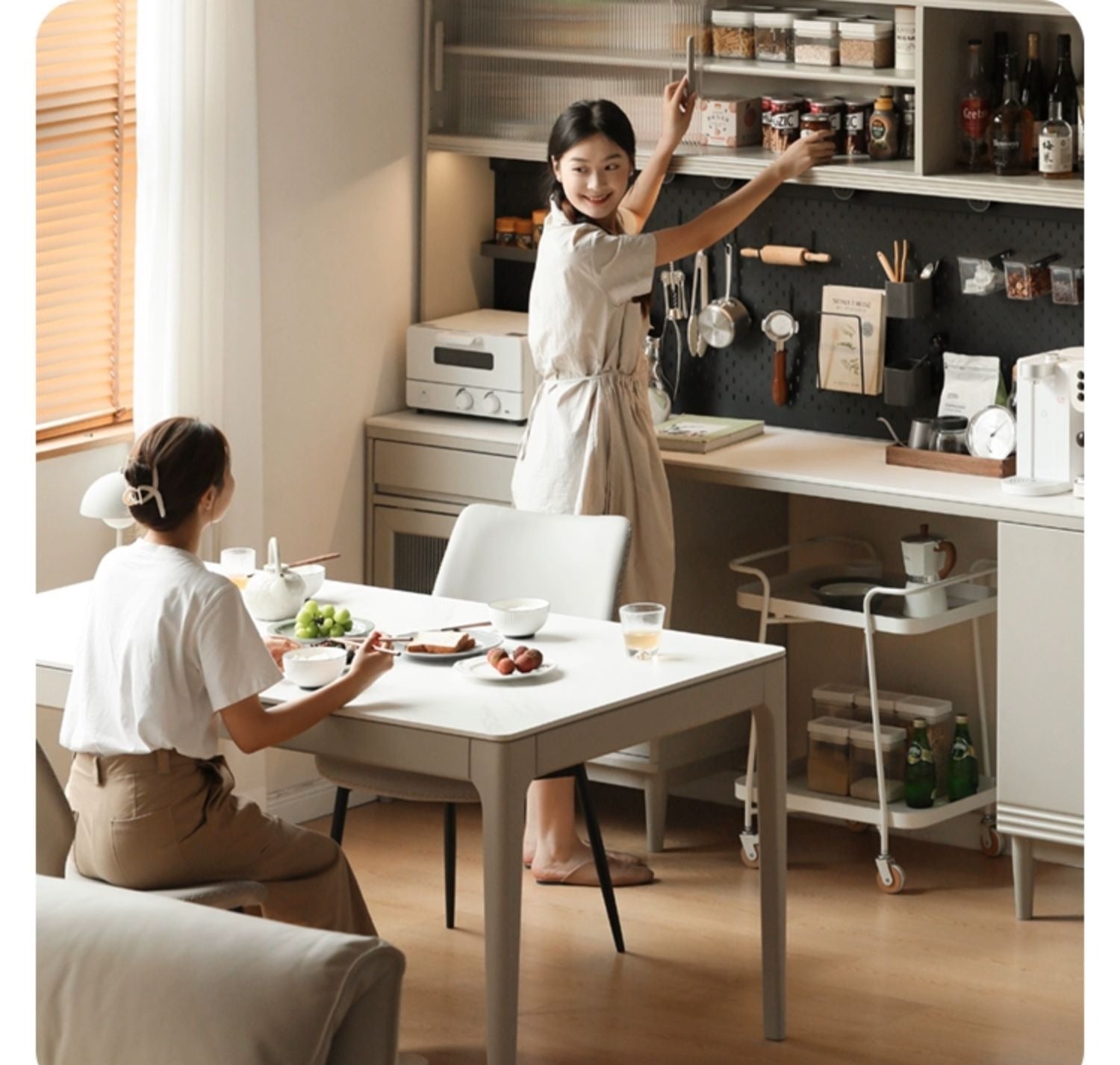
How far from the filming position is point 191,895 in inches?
132

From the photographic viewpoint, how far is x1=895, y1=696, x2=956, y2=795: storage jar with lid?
4.95 m

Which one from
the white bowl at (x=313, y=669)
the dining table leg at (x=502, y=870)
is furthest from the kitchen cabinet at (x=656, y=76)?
the dining table leg at (x=502, y=870)

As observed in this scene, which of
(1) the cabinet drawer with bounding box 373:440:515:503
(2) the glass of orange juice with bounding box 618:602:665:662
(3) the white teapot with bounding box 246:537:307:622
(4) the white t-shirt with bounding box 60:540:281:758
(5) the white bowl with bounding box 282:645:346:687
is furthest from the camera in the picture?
(1) the cabinet drawer with bounding box 373:440:515:503

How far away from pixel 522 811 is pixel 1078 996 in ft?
4.57

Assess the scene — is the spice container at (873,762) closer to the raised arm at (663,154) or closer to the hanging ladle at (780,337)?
the hanging ladle at (780,337)

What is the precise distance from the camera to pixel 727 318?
5297mm

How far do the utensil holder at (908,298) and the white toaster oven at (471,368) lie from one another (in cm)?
86

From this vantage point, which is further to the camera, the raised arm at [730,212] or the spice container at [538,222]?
the spice container at [538,222]

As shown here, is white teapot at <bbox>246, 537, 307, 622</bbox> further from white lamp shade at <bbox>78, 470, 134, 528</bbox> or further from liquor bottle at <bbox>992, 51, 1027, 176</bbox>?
liquor bottle at <bbox>992, 51, 1027, 176</bbox>

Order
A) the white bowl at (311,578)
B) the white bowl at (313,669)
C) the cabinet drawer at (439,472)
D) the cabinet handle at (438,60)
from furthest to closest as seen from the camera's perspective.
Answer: the cabinet handle at (438,60) → the cabinet drawer at (439,472) → the white bowl at (311,578) → the white bowl at (313,669)

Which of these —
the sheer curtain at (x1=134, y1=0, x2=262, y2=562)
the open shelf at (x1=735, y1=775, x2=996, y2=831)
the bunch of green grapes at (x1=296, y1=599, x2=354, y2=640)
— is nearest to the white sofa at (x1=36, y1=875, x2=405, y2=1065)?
the bunch of green grapes at (x1=296, y1=599, x2=354, y2=640)

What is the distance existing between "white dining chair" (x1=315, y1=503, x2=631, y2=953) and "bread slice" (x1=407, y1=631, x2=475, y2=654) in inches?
18.5

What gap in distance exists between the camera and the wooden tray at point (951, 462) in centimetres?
475

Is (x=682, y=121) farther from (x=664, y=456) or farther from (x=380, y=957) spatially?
(x=380, y=957)
